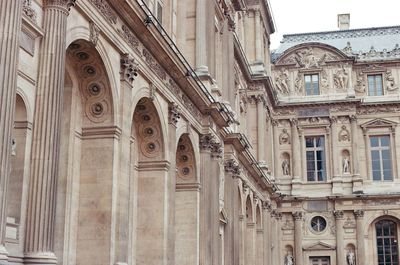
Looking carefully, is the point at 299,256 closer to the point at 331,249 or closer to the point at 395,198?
the point at 331,249

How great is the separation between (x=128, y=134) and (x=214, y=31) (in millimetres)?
12004

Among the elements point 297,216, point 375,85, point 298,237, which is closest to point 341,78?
point 375,85

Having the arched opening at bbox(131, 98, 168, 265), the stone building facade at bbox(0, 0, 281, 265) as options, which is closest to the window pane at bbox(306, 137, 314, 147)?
the stone building facade at bbox(0, 0, 281, 265)

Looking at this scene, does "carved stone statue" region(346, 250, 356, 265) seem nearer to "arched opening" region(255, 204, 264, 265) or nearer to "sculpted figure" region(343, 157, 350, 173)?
"sculpted figure" region(343, 157, 350, 173)

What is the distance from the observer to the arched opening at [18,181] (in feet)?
41.0

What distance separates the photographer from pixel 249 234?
1486 inches

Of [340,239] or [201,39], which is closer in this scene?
[201,39]

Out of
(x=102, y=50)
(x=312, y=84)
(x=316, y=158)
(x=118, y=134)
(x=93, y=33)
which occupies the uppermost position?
(x=312, y=84)

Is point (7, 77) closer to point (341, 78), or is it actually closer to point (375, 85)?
point (341, 78)

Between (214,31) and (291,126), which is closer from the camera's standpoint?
(214,31)

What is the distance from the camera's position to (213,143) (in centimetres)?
A: 2638

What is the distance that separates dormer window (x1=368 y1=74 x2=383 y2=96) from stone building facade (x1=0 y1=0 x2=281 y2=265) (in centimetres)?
1716

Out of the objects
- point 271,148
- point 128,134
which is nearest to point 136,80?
point 128,134

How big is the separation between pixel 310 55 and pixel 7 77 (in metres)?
39.9
